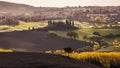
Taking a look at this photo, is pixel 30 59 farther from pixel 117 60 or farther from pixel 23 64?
pixel 117 60

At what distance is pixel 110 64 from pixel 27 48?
4886 inches

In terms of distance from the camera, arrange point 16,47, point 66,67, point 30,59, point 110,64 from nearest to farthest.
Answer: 1. point 66,67
2. point 30,59
3. point 110,64
4. point 16,47

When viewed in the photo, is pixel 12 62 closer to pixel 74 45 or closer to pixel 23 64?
pixel 23 64

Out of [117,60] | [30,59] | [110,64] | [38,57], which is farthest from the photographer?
[117,60]

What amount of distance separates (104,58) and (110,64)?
4.64 metres

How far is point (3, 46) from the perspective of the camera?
197m

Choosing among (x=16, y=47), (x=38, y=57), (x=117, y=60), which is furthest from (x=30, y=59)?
(x=16, y=47)

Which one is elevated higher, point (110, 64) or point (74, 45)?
point (110, 64)

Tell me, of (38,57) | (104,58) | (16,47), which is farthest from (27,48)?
(38,57)

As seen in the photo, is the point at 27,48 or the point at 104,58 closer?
the point at 104,58

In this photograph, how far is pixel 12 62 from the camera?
47938 millimetres

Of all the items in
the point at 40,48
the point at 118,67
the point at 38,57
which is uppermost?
the point at 38,57

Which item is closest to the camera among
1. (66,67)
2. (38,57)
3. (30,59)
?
(66,67)

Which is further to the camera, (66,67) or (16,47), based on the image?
(16,47)
